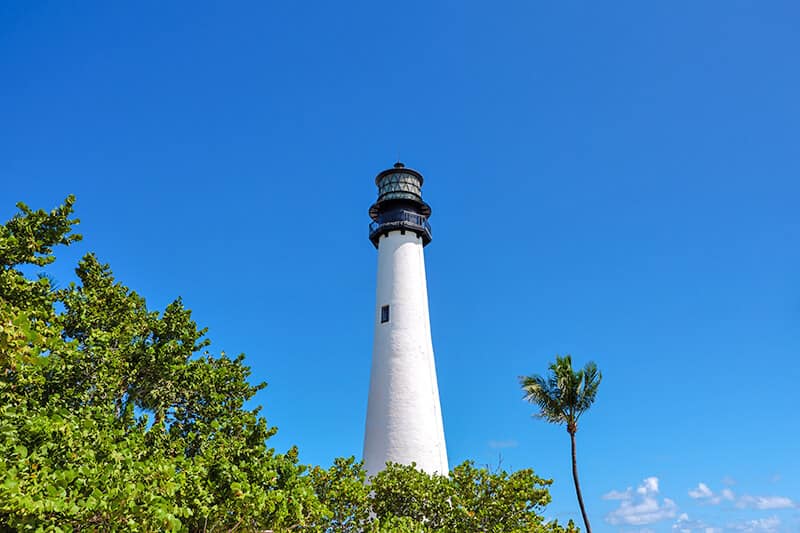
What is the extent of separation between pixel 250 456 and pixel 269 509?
2.14 m

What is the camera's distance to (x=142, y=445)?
456 inches

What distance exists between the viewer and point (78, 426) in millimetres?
9523

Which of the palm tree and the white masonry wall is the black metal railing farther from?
the palm tree

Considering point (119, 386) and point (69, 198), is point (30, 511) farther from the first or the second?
point (69, 198)

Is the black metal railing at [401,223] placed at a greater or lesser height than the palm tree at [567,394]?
greater

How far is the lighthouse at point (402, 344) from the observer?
23.5 meters

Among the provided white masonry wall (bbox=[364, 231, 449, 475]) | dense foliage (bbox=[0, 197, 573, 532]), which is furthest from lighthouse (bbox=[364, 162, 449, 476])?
dense foliage (bbox=[0, 197, 573, 532])

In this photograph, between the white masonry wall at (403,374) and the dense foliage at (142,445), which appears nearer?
the dense foliage at (142,445)

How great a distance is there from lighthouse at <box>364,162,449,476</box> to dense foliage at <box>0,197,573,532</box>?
11.8 ft

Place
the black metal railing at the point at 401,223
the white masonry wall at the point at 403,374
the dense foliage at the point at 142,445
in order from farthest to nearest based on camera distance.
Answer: the black metal railing at the point at 401,223, the white masonry wall at the point at 403,374, the dense foliage at the point at 142,445

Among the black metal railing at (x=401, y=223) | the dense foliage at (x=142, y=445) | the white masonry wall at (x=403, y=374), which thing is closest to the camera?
the dense foliage at (x=142, y=445)

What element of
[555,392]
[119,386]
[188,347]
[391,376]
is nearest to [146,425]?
[119,386]

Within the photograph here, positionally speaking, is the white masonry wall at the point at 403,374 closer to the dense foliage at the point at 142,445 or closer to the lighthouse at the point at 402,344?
the lighthouse at the point at 402,344

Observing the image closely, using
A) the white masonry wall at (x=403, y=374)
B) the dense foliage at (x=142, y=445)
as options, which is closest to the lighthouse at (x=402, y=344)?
the white masonry wall at (x=403, y=374)
